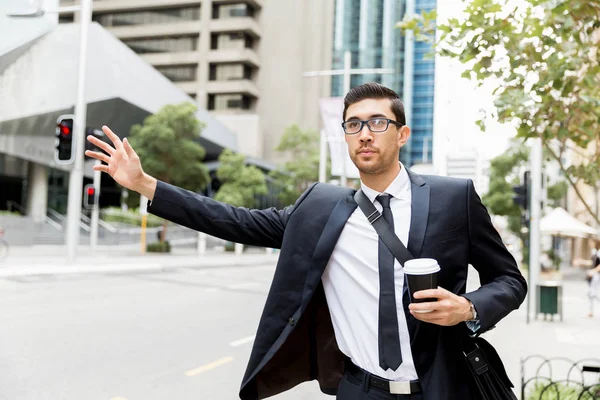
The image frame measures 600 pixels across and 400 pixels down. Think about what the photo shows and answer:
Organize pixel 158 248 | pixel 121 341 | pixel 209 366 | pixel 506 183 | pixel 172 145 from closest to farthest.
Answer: pixel 209 366, pixel 121 341, pixel 172 145, pixel 158 248, pixel 506 183

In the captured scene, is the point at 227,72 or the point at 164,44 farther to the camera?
the point at 164,44

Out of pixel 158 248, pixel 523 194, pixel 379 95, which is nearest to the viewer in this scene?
pixel 379 95

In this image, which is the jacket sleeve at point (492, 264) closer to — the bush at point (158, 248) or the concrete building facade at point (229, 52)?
the bush at point (158, 248)

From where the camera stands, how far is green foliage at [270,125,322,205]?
4834 cm

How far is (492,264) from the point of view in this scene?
2186mm

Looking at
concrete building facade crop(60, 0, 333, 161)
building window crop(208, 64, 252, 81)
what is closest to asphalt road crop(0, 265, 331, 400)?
concrete building facade crop(60, 0, 333, 161)

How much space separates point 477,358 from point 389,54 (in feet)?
337

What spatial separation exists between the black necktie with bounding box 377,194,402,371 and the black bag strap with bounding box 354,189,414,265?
34 millimetres

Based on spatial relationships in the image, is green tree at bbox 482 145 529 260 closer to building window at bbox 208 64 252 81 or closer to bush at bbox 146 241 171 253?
bush at bbox 146 241 171 253

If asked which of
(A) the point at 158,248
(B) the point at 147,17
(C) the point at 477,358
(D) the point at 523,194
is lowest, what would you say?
(A) the point at 158,248

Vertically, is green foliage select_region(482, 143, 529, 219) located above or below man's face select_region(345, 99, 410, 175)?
above

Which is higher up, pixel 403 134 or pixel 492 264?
pixel 403 134

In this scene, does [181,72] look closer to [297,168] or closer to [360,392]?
[297,168]

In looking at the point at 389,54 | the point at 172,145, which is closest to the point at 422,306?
the point at 172,145
